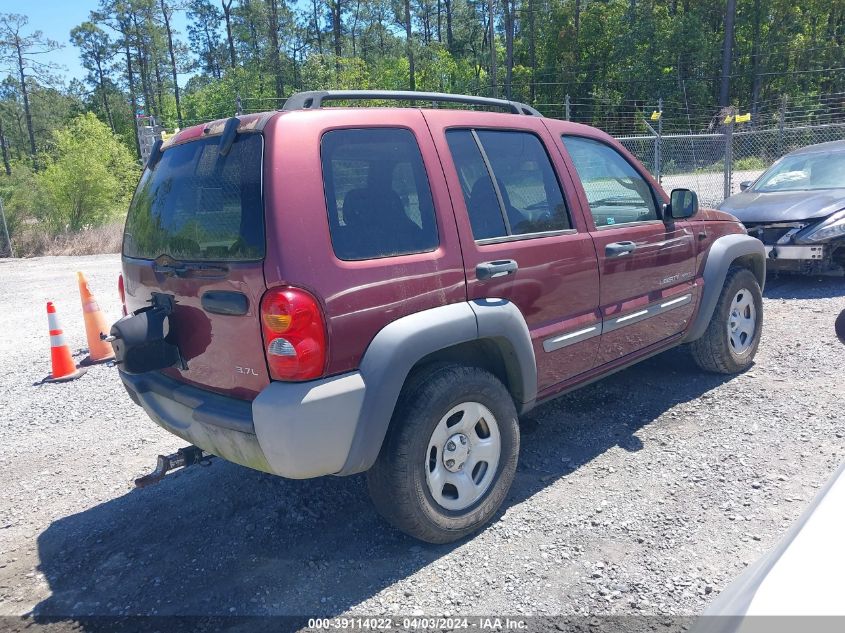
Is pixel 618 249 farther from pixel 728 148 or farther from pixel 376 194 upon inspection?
pixel 728 148

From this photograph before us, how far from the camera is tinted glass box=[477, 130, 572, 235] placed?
137 inches

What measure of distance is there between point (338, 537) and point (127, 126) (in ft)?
209

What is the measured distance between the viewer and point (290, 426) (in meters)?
2.55

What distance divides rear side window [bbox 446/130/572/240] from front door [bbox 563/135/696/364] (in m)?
0.26

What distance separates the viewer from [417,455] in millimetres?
2898

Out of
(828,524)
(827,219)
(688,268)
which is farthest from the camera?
(827,219)

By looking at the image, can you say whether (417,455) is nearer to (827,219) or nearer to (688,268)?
(688,268)

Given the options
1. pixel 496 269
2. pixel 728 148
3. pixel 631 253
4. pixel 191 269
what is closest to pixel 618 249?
pixel 631 253

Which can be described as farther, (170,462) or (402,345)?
(170,462)

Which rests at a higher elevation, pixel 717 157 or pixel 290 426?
pixel 717 157

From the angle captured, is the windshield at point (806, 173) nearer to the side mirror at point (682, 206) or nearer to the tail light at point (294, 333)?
the side mirror at point (682, 206)

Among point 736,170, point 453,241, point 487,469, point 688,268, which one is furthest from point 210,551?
point 736,170

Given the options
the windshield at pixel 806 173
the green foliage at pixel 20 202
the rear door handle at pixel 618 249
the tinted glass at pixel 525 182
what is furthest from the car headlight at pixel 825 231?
the green foliage at pixel 20 202

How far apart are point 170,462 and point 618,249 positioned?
9.08 ft
